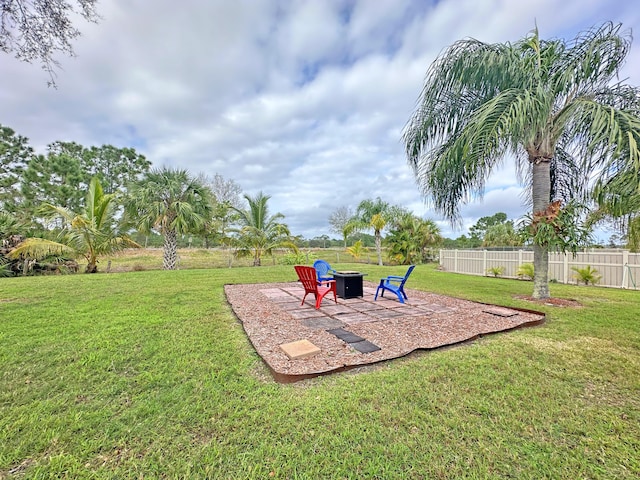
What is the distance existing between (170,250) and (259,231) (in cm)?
436

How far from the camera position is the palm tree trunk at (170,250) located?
41.2 feet

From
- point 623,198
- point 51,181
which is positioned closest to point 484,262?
point 623,198

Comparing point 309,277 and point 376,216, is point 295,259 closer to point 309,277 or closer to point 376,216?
point 376,216

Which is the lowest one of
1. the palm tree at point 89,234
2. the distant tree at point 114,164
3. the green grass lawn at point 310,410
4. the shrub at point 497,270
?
the green grass lawn at point 310,410

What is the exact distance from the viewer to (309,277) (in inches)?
204

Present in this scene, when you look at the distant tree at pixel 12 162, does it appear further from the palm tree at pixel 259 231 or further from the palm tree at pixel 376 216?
the palm tree at pixel 376 216

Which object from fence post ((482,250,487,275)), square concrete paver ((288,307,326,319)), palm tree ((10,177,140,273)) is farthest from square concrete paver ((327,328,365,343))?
palm tree ((10,177,140,273))

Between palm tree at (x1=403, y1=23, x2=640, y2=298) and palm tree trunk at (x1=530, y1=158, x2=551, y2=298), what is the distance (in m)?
0.02

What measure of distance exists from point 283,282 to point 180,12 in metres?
7.61

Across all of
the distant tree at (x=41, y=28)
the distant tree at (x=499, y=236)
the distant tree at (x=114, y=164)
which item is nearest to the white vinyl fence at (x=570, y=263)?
the distant tree at (x=41, y=28)

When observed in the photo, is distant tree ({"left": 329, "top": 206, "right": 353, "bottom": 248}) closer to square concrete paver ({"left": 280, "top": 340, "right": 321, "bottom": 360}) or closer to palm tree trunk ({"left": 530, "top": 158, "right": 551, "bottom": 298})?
palm tree trunk ({"left": 530, "top": 158, "right": 551, "bottom": 298})

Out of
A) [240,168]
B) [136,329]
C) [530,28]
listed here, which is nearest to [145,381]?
[136,329]

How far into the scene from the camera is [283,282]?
9117mm

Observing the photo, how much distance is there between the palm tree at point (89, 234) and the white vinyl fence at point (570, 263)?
15.9 meters
